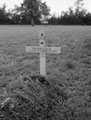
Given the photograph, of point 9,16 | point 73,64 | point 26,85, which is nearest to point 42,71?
point 26,85

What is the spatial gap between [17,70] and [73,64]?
146cm

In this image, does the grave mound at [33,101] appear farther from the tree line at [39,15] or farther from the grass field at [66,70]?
the tree line at [39,15]

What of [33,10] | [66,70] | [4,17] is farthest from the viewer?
[33,10]

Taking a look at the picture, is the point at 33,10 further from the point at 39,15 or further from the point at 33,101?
the point at 33,101

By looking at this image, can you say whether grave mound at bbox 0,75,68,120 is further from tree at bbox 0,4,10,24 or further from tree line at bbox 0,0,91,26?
tree at bbox 0,4,10,24

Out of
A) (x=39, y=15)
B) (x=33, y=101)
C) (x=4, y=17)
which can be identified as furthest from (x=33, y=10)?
(x=33, y=101)

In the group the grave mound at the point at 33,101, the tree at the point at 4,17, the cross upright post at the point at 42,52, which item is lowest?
the grave mound at the point at 33,101

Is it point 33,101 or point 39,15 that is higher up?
point 39,15

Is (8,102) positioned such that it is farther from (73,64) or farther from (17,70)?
(73,64)

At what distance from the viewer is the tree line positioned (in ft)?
97.7

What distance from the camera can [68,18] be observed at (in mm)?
29828

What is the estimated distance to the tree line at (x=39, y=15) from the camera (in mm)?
29788

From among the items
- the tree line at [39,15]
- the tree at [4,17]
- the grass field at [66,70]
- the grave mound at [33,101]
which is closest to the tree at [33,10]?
the tree line at [39,15]

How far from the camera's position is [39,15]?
1323 inches
